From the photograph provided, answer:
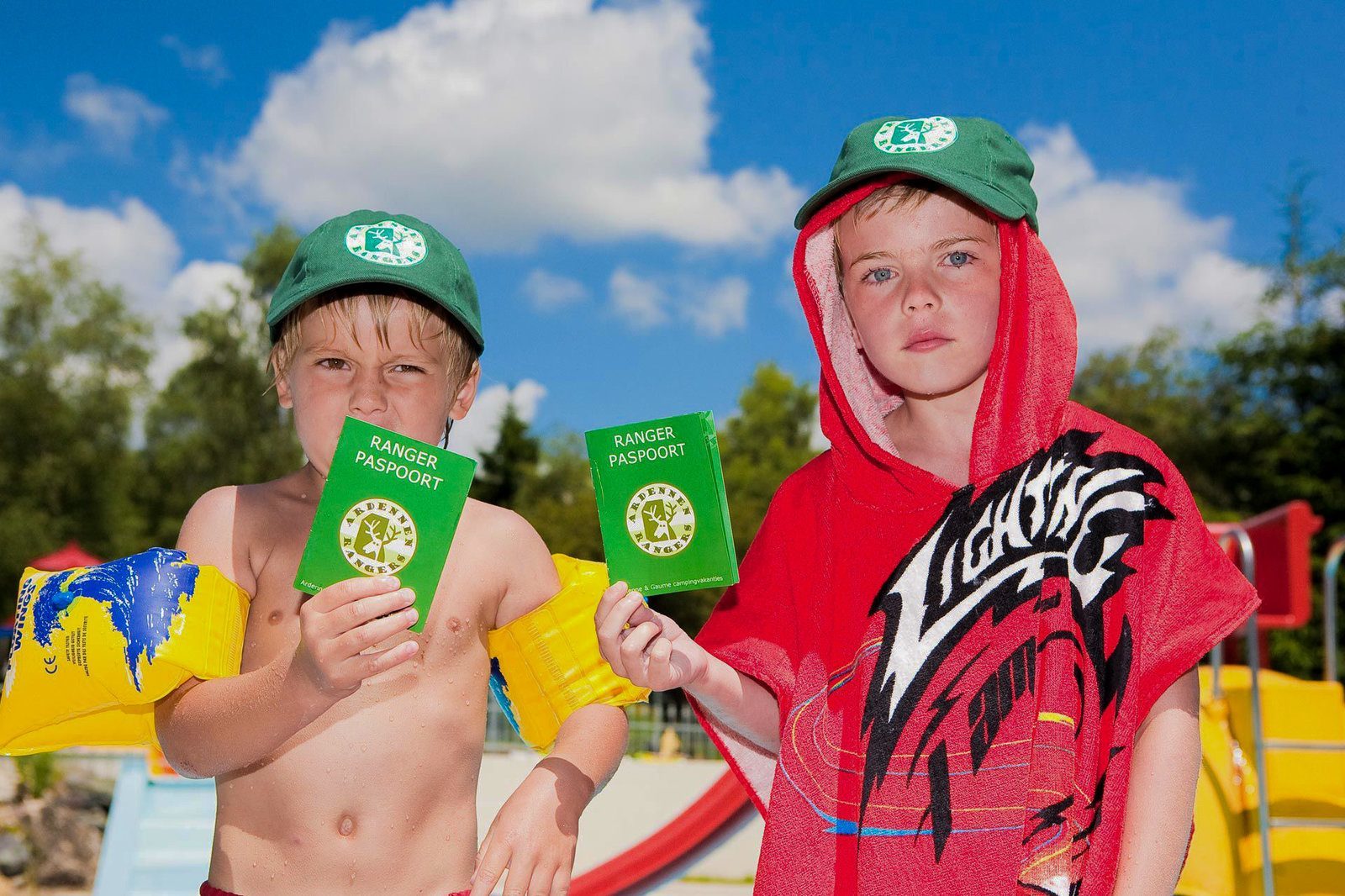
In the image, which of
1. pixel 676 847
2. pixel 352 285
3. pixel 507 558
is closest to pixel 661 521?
pixel 507 558

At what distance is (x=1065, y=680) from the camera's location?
1.94 meters

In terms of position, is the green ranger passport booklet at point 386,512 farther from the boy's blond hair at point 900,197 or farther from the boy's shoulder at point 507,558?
the boy's blond hair at point 900,197

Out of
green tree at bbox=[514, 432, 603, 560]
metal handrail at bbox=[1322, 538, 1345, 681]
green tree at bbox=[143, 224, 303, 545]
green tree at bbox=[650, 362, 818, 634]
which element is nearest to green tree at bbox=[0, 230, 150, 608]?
green tree at bbox=[143, 224, 303, 545]

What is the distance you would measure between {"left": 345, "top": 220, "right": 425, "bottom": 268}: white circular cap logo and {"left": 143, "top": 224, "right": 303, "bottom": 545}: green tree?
96.6 ft

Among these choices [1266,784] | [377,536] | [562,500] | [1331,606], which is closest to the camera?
[377,536]

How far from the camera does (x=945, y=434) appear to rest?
2.21m

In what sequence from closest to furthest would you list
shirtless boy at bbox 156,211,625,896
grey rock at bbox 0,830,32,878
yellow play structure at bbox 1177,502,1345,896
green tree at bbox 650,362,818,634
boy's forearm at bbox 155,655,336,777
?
boy's forearm at bbox 155,655,336,777 < shirtless boy at bbox 156,211,625,896 < yellow play structure at bbox 1177,502,1345,896 < grey rock at bbox 0,830,32,878 < green tree at bbox 650,362,818,634

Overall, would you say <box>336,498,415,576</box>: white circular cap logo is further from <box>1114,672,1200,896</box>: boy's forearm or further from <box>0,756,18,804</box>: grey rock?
<box>0,756,18,804</box>: grey rock

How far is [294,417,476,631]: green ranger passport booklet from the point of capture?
171 cm

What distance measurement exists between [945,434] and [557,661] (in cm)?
84

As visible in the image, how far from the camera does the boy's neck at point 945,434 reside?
218cm

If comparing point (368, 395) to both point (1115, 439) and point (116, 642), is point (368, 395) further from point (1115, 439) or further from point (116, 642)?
point (1115, 439)

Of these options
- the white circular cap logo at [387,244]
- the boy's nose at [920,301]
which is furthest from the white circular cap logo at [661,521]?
the white circular cap logo at [387,244]

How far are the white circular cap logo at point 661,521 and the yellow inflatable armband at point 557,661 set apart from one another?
434 mm
